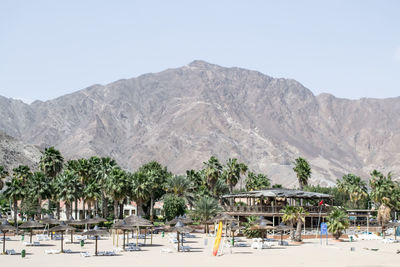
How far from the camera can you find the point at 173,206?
8856 cm

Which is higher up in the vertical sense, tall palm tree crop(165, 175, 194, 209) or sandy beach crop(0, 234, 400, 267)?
tall palm tree crop(165, 175, 194, 209)

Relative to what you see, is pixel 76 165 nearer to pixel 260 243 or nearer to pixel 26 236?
pixel 26 236

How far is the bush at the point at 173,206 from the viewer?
291 feet

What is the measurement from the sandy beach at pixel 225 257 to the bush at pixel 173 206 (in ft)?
88.5

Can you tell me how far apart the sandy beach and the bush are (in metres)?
27.0

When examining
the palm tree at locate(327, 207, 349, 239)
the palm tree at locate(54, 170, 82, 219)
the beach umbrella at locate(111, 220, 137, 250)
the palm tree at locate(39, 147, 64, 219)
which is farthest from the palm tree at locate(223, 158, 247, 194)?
the beach umbrella at locate(111, 220, 137, 250)

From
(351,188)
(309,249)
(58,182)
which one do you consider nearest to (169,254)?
(309,249)

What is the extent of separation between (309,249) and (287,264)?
13945 millimetres

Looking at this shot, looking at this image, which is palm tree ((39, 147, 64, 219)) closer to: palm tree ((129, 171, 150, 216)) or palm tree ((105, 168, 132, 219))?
palm tree ((105, 168, 132, 219))

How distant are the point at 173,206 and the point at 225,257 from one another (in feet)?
132

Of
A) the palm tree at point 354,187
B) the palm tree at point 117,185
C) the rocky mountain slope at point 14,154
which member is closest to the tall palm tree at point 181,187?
the palm tree at point 117,185

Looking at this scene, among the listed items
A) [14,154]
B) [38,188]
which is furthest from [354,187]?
[14,154]

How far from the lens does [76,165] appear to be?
8925 centimetres

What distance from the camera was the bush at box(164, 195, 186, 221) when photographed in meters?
88.6
